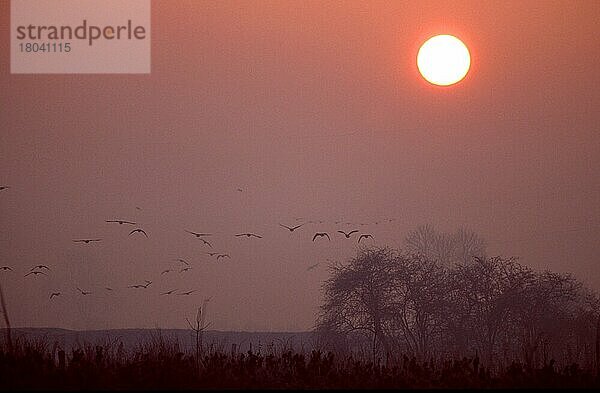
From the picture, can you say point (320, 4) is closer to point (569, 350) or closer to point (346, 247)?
point (346, 247)

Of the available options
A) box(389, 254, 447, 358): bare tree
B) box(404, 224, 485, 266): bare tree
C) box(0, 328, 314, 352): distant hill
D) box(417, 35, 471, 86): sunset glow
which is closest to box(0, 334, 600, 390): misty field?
box(0, 328, 314, 352): distant hill

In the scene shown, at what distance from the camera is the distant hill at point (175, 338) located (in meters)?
6.44

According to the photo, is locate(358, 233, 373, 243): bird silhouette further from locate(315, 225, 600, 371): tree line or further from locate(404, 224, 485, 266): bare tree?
locate(404, 224, 485, 266): bare tree

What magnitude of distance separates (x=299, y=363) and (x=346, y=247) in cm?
209

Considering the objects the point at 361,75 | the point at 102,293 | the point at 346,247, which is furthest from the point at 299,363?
the point at 361,75

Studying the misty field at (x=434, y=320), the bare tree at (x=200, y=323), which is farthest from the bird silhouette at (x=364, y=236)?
the bare tree at (x=200, y=323)

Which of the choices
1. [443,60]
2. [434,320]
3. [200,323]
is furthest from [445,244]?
[200,323]

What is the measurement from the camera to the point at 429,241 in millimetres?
6730

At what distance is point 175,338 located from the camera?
650cm

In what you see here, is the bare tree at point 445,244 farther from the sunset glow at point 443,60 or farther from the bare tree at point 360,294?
the sunset glow at point 443,60

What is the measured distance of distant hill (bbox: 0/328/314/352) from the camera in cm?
644

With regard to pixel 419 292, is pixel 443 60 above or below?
above

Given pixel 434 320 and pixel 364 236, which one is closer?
pixel 434 320

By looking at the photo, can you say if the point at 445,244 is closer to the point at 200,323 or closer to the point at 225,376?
the point at 200,323
